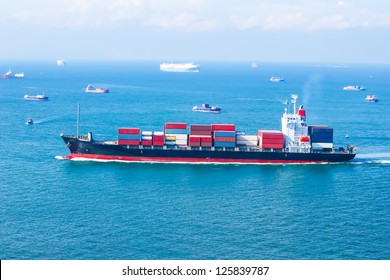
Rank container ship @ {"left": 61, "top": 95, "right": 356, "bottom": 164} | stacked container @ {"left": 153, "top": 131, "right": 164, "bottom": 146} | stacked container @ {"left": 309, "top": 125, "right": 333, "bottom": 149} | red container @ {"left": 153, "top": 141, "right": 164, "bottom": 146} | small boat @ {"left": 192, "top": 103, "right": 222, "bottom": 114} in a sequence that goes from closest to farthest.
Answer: container ship @ {"left": 61, "top": 95, "right": 356, "bottom": 164} → stacked container @ {"left": 153, "top": 131, "right": 164, "bottom": 146} → red container @ {"left": 153, "top": 141, "right": 164, "bottom": 146} → stacked container @ {"left": 309, "top": 125, "right": 333, "bottom": 149} → small boat @ {"left": 192, "top": 103, "right": 222, "bottom": 114}

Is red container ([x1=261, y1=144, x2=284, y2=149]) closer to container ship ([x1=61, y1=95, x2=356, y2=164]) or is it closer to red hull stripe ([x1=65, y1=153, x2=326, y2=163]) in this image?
container ship ([x1=61, y1=95, x2=356, y2=164])

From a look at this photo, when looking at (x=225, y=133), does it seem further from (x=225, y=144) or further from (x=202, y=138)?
(x=202, y=138)

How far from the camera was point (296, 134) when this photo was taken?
61156mm

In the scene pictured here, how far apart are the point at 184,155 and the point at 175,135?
8.30 feet

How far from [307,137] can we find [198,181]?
15.1 metres

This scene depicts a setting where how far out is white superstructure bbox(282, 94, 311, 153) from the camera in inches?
2376

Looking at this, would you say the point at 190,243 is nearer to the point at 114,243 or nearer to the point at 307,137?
the point at 114,243

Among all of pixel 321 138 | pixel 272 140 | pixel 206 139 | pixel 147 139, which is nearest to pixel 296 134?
pixel 321 138

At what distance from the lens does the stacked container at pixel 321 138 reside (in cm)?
6100

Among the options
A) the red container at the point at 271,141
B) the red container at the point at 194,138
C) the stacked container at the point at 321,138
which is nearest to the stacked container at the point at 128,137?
the red container at the point at 194,138

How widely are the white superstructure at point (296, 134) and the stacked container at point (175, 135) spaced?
435 inches

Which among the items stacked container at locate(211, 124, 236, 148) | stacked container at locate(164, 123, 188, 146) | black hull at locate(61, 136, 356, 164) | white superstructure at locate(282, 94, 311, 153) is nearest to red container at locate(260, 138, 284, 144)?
black hull at locate(61, 136, 356, 164)

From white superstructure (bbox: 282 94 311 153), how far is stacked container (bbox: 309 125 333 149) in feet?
2.77

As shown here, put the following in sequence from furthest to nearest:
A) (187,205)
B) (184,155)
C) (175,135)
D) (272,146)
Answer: (175,135), (272,146), (184,155), (187,205)
